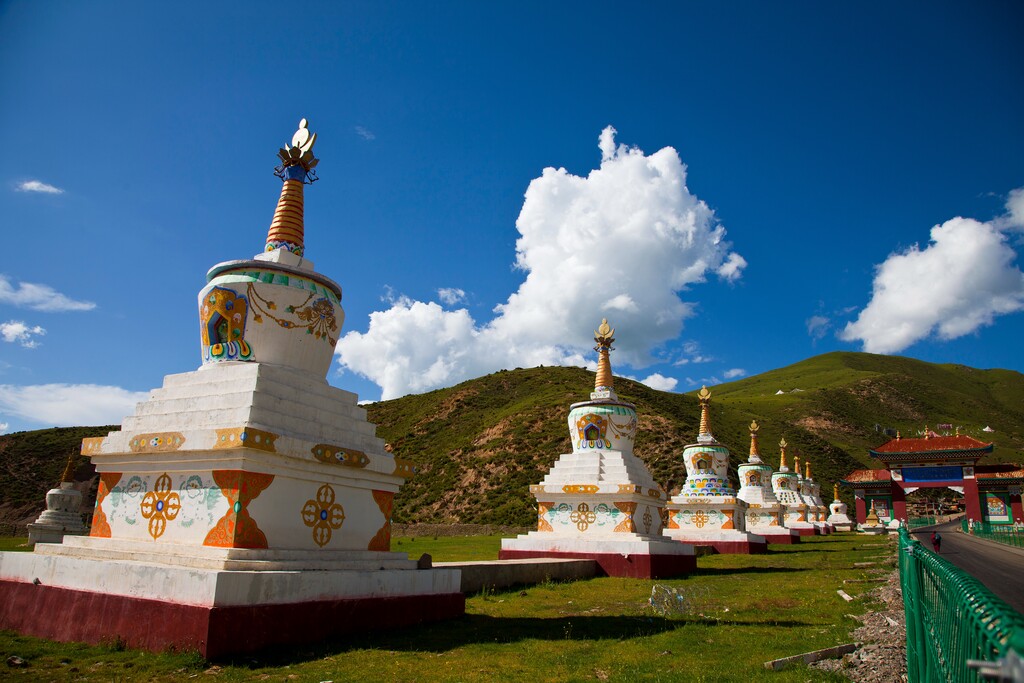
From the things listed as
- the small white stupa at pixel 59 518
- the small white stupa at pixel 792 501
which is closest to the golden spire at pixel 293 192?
the small white stupa at pixel 59 518

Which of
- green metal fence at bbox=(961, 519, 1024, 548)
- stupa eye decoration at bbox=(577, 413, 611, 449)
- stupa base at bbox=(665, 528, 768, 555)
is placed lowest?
stupa base at bbox=(665, 528, 768, 555)

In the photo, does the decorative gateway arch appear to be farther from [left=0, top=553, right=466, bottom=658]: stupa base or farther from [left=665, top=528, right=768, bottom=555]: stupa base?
[left=0, top=553, right=466, bottom=658]: stupa base

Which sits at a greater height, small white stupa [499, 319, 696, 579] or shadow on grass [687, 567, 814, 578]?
small white stupa [499, 319, 696, 579]

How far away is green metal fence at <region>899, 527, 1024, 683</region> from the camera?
6.27ft

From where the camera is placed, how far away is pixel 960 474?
44969 millimetres

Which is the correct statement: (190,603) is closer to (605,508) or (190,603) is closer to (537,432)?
(605,508)

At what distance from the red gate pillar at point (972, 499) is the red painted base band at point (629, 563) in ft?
122

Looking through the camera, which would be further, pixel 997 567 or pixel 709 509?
pixel 709 509

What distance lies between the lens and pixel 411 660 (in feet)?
23.0

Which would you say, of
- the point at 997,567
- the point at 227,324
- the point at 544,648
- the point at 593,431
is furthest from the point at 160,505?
the point at 997,567

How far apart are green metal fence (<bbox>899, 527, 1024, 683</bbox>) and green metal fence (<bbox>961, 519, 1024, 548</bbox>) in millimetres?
33421

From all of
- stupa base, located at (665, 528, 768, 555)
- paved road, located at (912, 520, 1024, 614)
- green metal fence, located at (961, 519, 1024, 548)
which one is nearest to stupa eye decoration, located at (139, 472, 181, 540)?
paved road, located at (912, 520, 1024, 614)

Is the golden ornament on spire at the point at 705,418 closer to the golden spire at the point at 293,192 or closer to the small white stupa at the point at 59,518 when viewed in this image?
the golden spire at the point at 293,192

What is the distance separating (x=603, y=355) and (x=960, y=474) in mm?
37908
